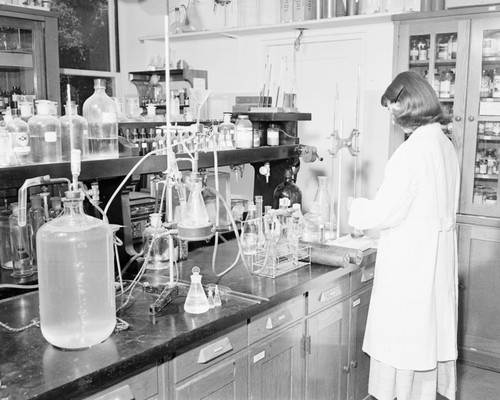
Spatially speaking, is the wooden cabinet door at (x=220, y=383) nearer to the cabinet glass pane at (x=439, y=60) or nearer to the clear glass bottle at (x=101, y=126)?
the clear glass bottle at (x=101, y=126)

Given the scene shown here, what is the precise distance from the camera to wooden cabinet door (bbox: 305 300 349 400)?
2318mm

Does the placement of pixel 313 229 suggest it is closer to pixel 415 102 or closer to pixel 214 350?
pixel 415 102

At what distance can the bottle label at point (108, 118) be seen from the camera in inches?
82.0

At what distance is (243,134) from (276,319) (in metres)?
0.97

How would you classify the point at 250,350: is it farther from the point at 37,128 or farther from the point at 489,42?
the point at 489,42

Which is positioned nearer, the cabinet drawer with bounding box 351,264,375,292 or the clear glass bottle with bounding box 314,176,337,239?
the cabinet drawer with bounding box 351,264,375,292

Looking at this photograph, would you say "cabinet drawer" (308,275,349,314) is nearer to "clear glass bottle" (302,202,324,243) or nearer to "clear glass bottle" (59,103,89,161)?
"clear glass bottle" (302,202,324,243)

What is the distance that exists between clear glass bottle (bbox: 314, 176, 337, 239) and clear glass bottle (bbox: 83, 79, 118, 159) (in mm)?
1105

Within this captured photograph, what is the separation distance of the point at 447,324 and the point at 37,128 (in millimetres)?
1803

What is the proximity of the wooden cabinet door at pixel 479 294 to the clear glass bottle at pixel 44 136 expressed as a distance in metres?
2.52

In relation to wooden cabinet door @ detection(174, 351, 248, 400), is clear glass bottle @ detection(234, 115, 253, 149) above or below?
above

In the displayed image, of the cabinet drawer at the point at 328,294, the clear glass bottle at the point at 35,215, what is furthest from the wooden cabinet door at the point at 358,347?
the clear glass bottle at the point at 35,215

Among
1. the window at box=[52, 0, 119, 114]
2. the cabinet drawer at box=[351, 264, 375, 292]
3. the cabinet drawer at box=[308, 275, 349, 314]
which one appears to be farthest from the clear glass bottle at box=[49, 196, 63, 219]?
the window at box=[52, 0, 119, 114]

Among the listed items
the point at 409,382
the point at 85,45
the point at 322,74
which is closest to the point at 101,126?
the point at 409,382
